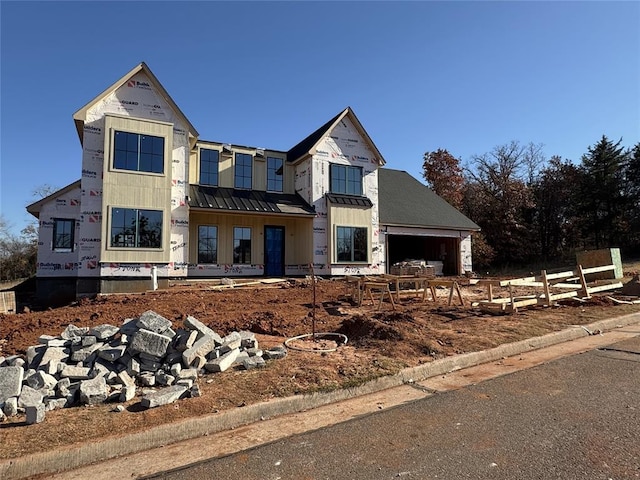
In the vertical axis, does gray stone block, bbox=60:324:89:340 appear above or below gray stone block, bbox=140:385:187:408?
above

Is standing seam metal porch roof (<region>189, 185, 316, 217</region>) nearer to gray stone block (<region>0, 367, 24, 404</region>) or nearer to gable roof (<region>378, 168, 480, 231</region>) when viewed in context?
gable roof (<region>378, 168, 480, 231</region>)

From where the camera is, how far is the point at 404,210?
23.3 m

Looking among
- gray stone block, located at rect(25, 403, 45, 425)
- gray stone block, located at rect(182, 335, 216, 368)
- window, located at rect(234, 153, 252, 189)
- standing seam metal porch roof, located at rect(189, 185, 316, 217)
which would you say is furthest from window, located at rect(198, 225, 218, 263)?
gray stone block, located at rect(25, 403, 45, 425)

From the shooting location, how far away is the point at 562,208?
34438mm

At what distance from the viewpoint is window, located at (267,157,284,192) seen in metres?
20.7

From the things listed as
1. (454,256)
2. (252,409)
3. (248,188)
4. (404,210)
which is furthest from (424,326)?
(454,256)

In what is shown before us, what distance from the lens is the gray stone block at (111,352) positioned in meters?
5.41

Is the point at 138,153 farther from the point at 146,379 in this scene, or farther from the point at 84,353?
the point at 146,379

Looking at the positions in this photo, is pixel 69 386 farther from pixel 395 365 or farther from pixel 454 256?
pixel 454 256

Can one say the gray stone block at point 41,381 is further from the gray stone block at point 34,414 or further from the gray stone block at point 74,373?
the gray stone block at point 34,414

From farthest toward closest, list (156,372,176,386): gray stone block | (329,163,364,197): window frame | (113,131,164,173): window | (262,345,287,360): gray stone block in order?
(329,163,364,197): window frame < (113,131,164,173): window < (262,345,287,360): gray stone block < (156,372,176,386): gray stone block

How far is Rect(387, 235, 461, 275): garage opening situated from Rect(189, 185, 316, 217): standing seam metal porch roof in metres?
8.38

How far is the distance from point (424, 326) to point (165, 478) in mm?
6143

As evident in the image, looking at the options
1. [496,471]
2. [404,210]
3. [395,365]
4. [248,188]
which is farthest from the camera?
[404,210]
